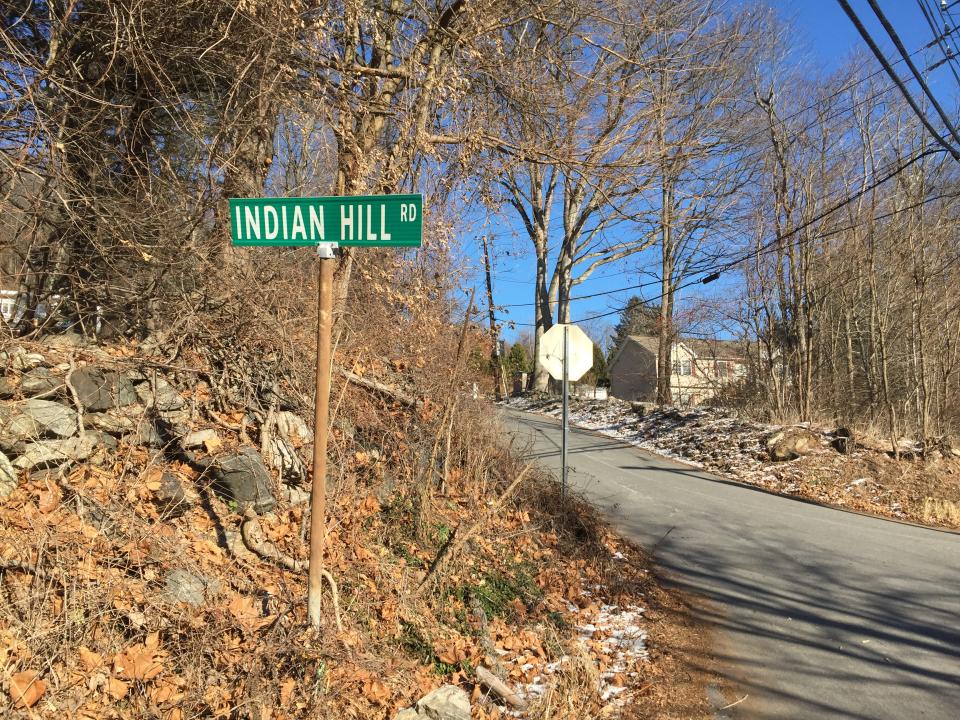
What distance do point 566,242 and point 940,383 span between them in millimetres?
15483

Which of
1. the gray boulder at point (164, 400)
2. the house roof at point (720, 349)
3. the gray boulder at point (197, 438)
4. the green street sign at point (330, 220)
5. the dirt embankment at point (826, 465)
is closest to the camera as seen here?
the green street sign at point (330, 220)

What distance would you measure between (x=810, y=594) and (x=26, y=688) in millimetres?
6582

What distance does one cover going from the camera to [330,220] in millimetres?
3629

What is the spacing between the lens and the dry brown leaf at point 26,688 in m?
2.93

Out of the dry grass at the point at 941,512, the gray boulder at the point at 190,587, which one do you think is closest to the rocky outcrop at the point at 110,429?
the gray boulder at the point at 190,587

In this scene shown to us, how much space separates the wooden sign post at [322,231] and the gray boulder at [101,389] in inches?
92.1

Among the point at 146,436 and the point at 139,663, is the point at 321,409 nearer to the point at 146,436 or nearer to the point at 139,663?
the point at 139,663

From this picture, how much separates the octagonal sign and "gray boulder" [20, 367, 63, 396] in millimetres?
5616

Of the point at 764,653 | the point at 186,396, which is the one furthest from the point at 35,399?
the point at 764,653

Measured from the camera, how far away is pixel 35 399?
4750 mm

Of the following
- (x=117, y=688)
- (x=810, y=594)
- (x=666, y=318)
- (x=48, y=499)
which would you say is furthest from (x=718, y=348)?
(x=117, y=688)

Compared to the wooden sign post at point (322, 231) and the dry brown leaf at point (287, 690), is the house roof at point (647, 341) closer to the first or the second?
the wooden sign post at point (322, 231)

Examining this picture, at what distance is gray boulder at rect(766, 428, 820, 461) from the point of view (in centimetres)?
1478

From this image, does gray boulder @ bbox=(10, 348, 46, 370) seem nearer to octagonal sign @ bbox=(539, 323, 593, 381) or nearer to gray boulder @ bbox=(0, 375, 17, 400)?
gray boulder @ bbox=(0, 375, 17, 400)
